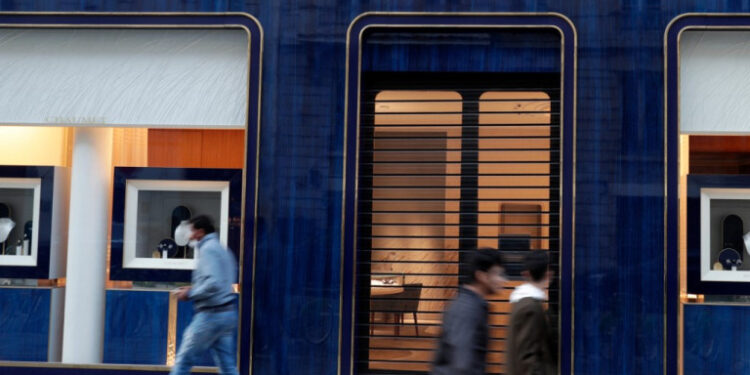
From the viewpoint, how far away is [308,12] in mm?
9633

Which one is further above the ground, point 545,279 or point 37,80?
point 37,80

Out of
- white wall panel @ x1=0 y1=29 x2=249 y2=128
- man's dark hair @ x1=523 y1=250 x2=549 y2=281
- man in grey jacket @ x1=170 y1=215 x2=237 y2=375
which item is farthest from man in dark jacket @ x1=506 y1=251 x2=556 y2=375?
white wall panel @ x1=0 y1=29 x2=249 y2=128

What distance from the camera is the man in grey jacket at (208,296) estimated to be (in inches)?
306

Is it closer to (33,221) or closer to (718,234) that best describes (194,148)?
(33,221)

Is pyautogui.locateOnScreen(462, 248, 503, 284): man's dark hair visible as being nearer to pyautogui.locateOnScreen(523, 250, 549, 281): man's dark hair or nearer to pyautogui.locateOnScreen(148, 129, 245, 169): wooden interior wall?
pyautogui.locateOnScreen(523, 250, 549, 281): man's dark hair

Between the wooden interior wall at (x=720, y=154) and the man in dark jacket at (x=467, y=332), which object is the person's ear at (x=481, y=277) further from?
the wooden interior wall at (x=720, y=154)

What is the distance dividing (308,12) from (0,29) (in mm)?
3153

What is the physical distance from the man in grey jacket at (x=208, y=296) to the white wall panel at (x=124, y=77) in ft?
6.96

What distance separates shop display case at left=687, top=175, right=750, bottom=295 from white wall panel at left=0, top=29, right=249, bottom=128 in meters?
4.40

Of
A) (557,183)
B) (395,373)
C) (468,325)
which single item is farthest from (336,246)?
(468,325)

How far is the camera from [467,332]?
17.3ft

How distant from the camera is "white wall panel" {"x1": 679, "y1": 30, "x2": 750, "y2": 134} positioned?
9.42 meters

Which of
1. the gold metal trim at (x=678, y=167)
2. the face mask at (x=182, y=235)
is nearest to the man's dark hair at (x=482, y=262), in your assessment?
the gold metal trim at (x=678, y=167)

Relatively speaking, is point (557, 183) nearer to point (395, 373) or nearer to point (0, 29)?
point (395, 373)
